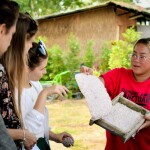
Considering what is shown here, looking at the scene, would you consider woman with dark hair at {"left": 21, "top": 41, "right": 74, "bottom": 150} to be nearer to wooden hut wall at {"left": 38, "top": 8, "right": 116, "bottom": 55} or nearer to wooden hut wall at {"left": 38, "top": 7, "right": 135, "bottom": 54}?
wooden hut wall at {"left": 38, "top": 7, "right": 135, "bottom": 54}

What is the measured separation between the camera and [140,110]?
2.52 m

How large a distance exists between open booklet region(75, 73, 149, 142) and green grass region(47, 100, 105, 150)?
148 inches

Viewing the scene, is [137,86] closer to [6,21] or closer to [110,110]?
[110,110]

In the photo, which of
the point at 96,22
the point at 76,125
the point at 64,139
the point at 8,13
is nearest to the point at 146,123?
the point at 64,139

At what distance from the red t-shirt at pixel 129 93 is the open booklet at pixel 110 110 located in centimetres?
16

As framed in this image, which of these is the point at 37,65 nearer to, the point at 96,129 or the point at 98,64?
the point at 96,129

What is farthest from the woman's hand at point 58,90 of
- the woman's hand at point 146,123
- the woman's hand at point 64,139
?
the woman's hand at point 146,123

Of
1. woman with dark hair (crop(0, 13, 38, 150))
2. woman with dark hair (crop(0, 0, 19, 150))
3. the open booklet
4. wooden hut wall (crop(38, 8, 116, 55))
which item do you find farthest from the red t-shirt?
wooden hut wall (crop(38, 8, 116, 55))

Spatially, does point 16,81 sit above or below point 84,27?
below

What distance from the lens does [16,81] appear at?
1923 millimetres

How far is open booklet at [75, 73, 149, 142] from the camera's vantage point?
7.72 ft

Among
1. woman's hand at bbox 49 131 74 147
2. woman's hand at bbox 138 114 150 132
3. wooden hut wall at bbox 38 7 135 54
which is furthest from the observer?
wooden hut wall at bbox 38 7 135 54

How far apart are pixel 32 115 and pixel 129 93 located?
0.93 metres

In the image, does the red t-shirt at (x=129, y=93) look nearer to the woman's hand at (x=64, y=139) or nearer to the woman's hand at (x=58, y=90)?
the woman's hand at (x=64, y=139)
